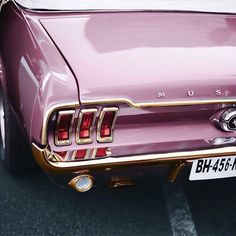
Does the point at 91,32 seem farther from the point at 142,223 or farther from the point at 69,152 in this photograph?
the point at 142,223

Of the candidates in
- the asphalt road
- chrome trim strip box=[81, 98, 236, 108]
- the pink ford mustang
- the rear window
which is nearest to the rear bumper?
the pink ford mustang

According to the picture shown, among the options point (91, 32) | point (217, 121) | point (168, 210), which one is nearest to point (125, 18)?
point (91, 32)

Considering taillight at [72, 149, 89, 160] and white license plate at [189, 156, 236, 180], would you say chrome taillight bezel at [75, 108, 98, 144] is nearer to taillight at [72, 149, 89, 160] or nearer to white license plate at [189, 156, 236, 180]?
taillight at [72, 149, 89, 160]

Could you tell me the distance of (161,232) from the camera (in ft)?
12.1

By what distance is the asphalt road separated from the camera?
3.73 m

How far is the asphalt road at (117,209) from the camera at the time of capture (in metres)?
3.73

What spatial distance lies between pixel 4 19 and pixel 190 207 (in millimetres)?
1770

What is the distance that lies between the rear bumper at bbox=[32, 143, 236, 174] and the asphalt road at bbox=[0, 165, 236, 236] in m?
0.49

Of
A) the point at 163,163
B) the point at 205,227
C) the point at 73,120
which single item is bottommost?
the point at 205,227

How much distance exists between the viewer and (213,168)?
3.27 m

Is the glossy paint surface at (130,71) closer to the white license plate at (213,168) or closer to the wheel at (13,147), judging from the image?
the white license plate at (213,168)

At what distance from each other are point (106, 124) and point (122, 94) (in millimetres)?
176

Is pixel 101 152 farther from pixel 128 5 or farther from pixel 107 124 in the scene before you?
pixel 128 5

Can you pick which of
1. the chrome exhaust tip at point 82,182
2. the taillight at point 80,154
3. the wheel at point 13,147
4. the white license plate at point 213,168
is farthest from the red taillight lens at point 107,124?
the wheel at point 13,147
